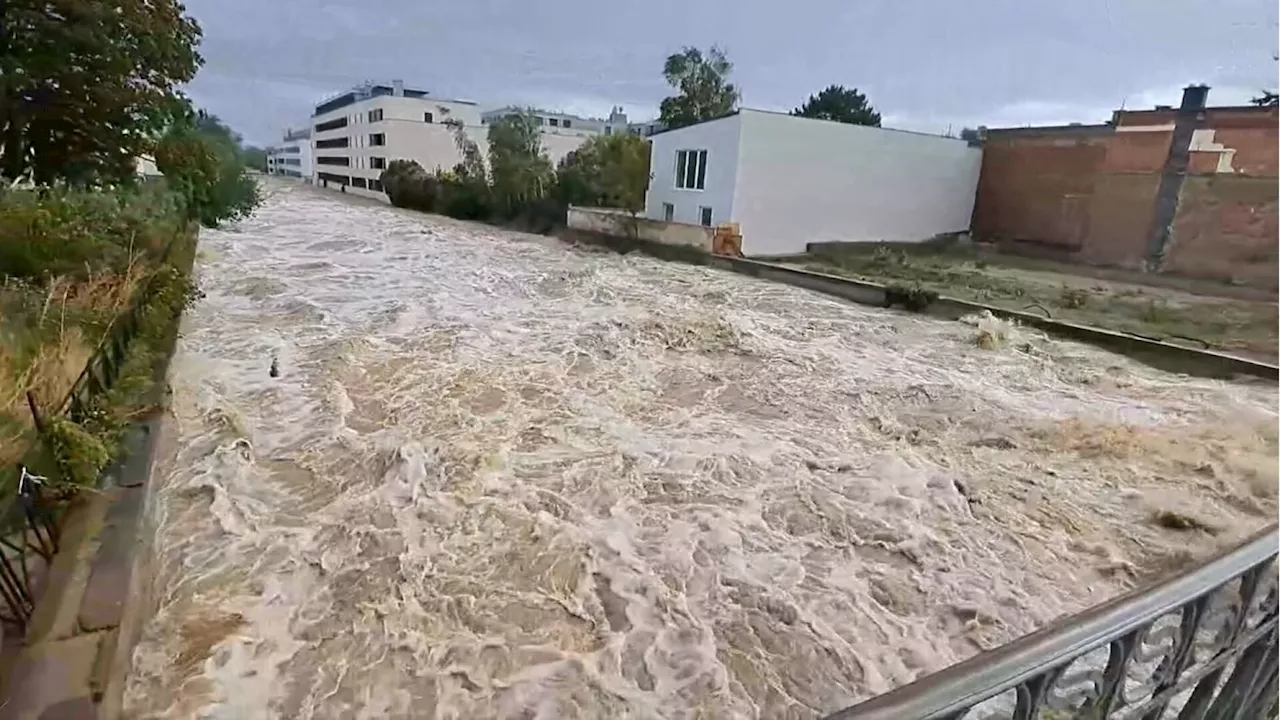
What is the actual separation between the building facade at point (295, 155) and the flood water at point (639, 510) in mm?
16829

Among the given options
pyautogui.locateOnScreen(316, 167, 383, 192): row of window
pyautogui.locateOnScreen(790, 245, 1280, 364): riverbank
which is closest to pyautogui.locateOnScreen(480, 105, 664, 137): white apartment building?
pyautogui.locateOnScreen(316, 167, 383, 192): row of window

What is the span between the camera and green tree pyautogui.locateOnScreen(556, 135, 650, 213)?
1337 centimetres

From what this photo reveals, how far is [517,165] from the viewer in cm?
1659

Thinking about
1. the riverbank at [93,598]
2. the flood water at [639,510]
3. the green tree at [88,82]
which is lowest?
the flood water at [639,510]

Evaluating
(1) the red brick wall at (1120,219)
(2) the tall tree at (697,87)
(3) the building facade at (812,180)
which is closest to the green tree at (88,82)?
(3) the building facade at (812,180)

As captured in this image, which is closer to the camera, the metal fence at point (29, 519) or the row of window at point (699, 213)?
the metal fence at point (29, 519)

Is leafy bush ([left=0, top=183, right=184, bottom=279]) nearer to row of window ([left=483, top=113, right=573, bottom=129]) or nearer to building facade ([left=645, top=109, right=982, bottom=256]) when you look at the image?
building facade ([left=645, top=109, right=982, bottom=256])

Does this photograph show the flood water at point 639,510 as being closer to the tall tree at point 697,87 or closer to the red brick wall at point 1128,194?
the red brick wall at point 1128,194

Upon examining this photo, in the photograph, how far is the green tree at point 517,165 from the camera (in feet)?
53.3

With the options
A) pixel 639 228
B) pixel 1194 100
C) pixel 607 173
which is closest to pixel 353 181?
pixel 607 173

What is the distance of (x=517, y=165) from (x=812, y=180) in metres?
8.12

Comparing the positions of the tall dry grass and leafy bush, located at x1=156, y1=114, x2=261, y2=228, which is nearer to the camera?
the tall dry grass

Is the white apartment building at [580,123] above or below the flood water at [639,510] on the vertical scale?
above

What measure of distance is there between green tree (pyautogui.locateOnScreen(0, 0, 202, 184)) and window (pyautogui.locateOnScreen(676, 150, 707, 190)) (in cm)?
835
